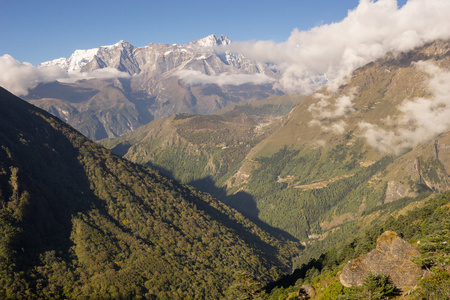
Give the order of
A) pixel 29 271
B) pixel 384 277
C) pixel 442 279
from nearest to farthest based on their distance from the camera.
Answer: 1. pixel 442 279
2. pixel 384 277
3. pixel 29 271

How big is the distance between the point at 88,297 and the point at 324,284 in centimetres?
15707

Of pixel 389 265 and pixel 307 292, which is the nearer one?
pixel 389 265

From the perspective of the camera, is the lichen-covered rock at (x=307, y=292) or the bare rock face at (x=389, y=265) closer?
the bare rock face at (x=389, y=265)

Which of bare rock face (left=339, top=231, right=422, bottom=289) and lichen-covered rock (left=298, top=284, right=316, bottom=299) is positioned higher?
bare rock face (left=339, top=231, right=422, bottom=289)

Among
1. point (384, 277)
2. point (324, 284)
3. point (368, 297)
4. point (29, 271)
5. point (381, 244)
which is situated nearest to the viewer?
point (368, 297)

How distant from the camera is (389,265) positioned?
293 feet

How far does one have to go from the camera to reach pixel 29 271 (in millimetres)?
193000

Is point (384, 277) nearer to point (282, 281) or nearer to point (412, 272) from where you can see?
point (412, 272)

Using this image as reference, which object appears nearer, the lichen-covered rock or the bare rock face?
the bare rock face

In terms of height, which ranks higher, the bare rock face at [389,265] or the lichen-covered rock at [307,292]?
the bare rock face at [389,265]

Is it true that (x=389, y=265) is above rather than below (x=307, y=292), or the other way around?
above

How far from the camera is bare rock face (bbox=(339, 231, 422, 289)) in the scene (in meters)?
85.8

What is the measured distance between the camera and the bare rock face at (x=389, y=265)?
85750 mm

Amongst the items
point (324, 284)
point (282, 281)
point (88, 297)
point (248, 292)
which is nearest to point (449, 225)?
point (324, 284)
